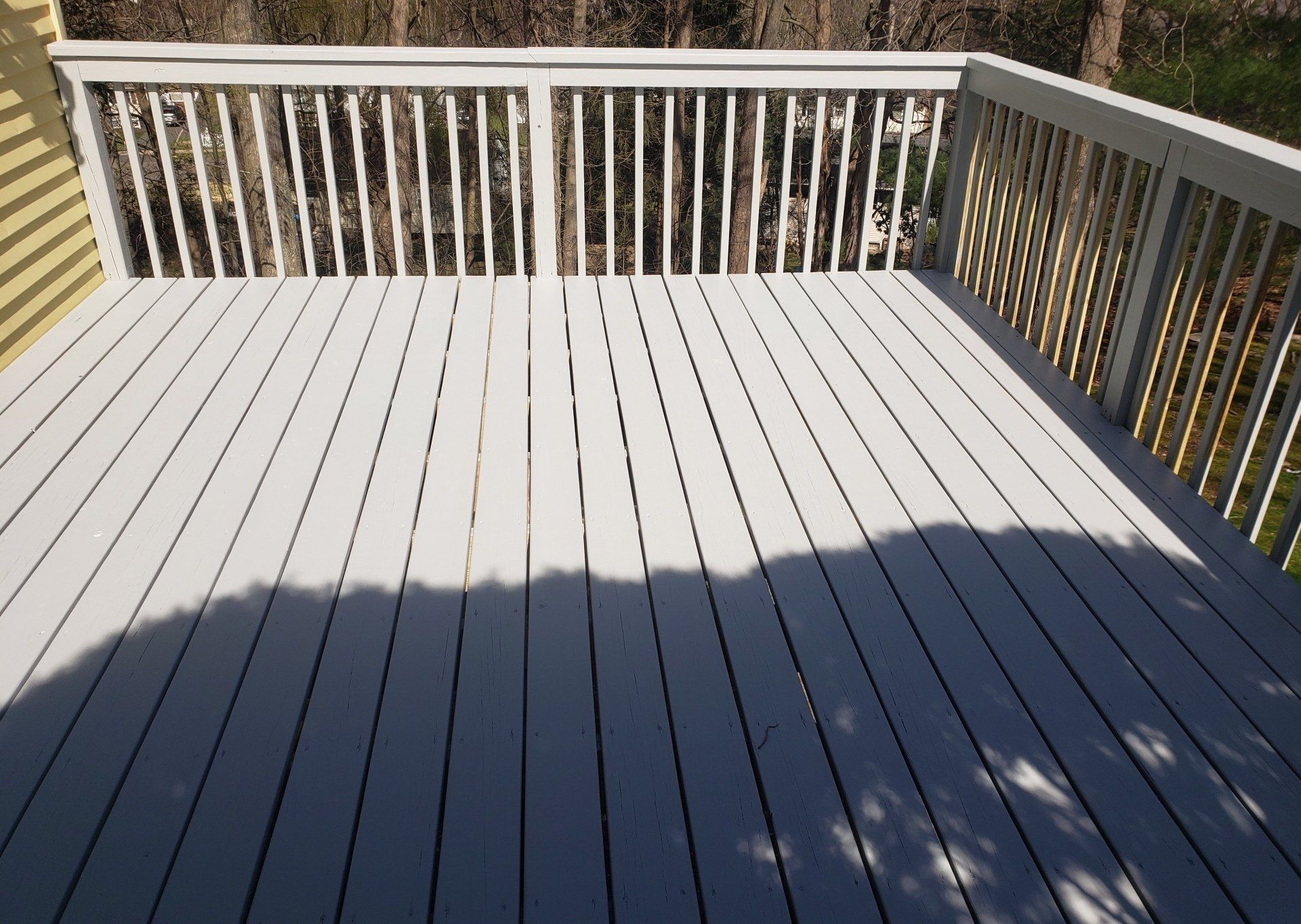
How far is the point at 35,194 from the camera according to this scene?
3.73 meters

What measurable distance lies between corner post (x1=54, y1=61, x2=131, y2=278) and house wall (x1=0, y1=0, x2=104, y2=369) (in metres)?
0.03

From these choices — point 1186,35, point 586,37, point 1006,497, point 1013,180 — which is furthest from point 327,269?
point 1006,497

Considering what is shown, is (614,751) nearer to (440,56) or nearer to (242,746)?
(242,746)

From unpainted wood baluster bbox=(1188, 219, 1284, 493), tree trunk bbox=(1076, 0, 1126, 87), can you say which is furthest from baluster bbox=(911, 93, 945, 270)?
tree trunk bbox=(1076, 0, 1126, 87)

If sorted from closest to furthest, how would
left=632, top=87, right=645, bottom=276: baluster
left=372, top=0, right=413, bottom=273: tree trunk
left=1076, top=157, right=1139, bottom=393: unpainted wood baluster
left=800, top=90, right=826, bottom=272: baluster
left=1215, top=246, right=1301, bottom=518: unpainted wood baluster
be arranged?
left=1215, top=246, right=1301, bottom=518: unpainted wood baluster, left=1076, top=157, right=1139, bottom=393: unpainted wood baluster, left=632, top=87, right=645, bottom=276: baluster, left=800, top=90, right=826, bottom=272: baluster, left=372, top=0, right=413, bottom=273: tree trunk

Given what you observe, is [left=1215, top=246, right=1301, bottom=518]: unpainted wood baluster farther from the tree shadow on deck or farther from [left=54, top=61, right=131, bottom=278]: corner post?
[left=54, top=61, right=131, bottom=278]: corner post

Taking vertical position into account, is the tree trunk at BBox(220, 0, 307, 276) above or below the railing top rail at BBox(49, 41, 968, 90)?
below

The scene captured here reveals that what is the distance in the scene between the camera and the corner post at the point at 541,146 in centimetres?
393

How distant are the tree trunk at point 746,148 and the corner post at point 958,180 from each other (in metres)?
7.47

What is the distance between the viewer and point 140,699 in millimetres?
1979

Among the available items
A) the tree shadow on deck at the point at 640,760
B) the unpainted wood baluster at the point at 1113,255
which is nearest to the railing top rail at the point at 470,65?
the unpainted wood baluster at the point at 1113,255

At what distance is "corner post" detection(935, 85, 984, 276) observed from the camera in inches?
166

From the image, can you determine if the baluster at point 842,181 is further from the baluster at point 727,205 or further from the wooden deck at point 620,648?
the wooden deck at point 620,648

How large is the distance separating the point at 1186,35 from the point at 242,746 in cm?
975
